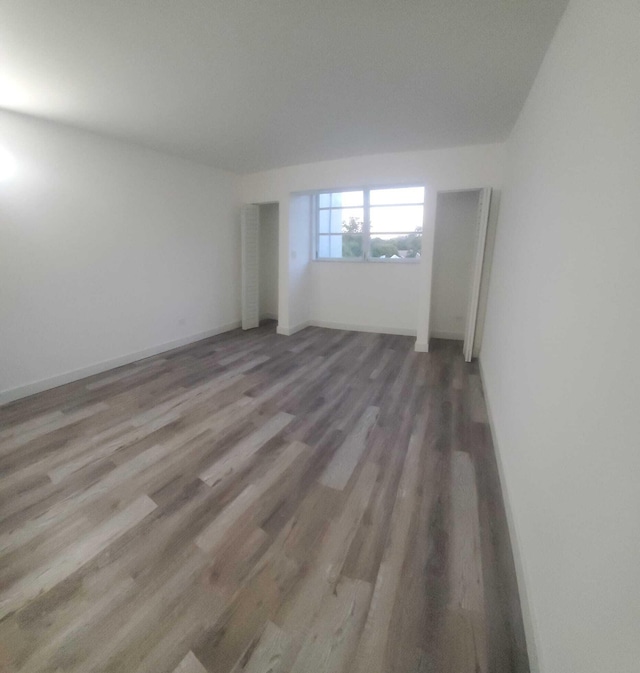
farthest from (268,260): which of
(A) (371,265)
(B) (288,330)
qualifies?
(A) (371,265)

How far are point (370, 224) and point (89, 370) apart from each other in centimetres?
444

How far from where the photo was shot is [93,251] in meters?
3.34

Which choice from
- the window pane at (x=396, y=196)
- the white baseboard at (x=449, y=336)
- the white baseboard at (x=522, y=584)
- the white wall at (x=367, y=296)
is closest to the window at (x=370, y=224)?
the window pane at (x=396, y=196)

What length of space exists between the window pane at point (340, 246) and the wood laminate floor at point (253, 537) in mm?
3191

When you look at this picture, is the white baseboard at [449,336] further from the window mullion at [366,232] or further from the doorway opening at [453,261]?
the window mullion at [366,232]

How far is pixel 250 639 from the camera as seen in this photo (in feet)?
3.56

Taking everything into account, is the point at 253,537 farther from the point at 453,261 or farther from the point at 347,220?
the point at 347,220

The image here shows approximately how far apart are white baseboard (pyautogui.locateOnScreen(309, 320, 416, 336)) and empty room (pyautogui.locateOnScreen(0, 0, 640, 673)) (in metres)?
0.94

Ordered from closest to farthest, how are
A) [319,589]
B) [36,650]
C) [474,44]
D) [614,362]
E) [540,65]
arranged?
1. [614,362]
2. [36,650]
3. [319,589]
4. [474,44]
5. [540,65]

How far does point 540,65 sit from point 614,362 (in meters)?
2.35

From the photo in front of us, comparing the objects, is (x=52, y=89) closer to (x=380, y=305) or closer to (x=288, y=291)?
(x=288, y=291)

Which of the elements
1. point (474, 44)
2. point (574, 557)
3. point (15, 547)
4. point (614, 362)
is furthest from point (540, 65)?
point (15, 547)

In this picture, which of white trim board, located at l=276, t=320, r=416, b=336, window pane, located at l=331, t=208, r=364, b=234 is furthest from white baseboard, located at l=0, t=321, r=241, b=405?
window pane, located at l=331, t=208, r=364, b=234

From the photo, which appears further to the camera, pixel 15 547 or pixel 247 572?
pixel 15 547
